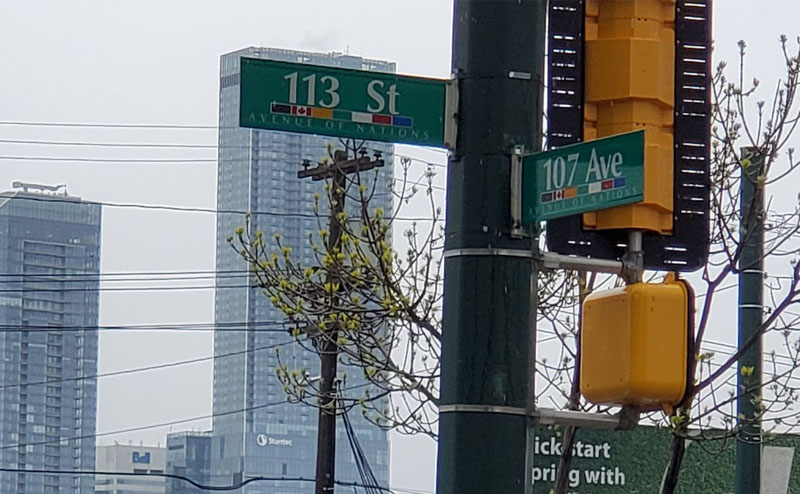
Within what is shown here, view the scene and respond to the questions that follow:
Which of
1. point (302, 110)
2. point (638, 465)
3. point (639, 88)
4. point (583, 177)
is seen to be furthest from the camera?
point (638, 465)

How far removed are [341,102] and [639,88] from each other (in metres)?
1.00

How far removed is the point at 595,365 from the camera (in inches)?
215

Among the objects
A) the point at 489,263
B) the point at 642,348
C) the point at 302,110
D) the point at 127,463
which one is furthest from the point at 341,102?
the point at 127,463

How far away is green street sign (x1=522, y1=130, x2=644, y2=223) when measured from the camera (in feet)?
17.3

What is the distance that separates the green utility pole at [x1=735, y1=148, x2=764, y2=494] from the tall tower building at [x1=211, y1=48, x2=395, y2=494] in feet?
78.8

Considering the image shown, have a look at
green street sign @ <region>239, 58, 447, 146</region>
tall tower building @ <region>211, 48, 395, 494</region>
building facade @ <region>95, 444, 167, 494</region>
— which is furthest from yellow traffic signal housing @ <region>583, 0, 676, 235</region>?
building facade @ <region>95, 444, 167, 494</region>

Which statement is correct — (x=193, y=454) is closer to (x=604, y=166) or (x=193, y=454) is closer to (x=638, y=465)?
(x=638, y=465)

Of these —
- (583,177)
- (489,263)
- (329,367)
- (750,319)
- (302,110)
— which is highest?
(302,110)

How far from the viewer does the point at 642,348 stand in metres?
5.32

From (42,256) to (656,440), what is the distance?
92722 millimetres

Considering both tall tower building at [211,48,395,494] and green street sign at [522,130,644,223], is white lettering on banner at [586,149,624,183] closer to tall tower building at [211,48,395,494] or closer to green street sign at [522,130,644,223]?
green street sign at [522,130,644,223]

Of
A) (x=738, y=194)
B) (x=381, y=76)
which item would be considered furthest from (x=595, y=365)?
(x=738, y=194)

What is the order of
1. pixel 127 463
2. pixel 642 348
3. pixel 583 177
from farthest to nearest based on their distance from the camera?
1. pixel 127 463
2. pixel 583 177
3. pixel 642 348

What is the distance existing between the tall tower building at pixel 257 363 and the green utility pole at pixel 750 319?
24023 mm
